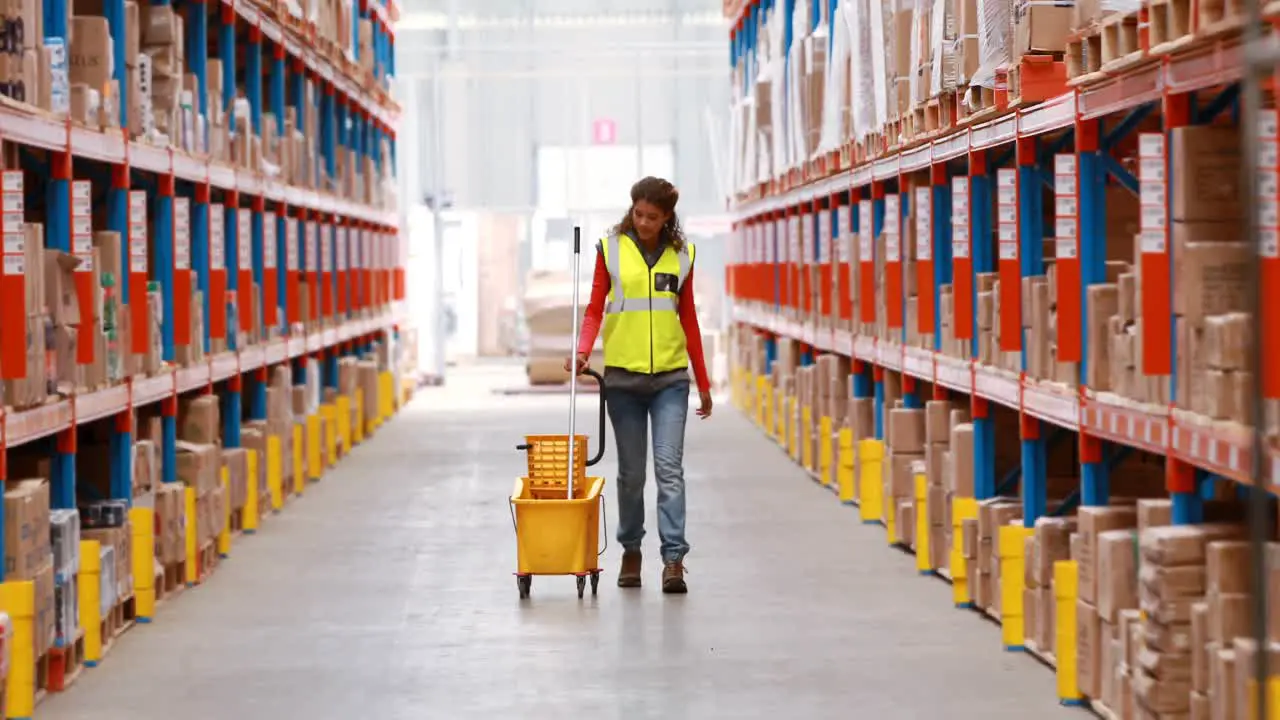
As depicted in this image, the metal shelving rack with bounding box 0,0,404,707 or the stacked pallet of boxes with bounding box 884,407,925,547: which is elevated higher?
the metal shelving rack with bounding box 0,0,404,707

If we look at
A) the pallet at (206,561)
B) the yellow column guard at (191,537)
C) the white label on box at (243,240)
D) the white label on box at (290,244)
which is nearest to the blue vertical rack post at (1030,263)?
the yellow column guard at (191,537)

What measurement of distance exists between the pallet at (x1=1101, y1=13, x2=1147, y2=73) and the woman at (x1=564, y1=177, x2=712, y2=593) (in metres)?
2.93

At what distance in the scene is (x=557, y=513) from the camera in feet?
27.9

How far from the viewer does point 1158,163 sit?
573 cm

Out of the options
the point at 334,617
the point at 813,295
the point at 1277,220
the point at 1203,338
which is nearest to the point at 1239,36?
the point at 1277,220

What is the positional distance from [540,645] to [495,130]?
2541 cm

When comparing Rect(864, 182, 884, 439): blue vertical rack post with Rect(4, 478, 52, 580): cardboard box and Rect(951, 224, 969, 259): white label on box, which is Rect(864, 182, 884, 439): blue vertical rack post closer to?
Rect(951, 224, 969, 259): white label on box

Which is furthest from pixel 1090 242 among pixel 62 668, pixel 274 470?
pixel 274 470

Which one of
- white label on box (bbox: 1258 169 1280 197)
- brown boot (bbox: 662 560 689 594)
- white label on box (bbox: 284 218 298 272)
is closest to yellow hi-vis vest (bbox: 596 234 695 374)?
brown boot (bbox: 662 560 689 594)

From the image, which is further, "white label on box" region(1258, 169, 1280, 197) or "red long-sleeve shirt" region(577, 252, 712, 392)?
"red long-sleeve shirt" region(577, 252, 712, 392)

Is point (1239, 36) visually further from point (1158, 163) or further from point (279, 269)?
point (279, 269)

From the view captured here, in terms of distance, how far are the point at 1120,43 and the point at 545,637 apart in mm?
3472

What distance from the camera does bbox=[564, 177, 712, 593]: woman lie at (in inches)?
342

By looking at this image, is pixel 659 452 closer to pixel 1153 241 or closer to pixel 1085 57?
pixel 1085 57
